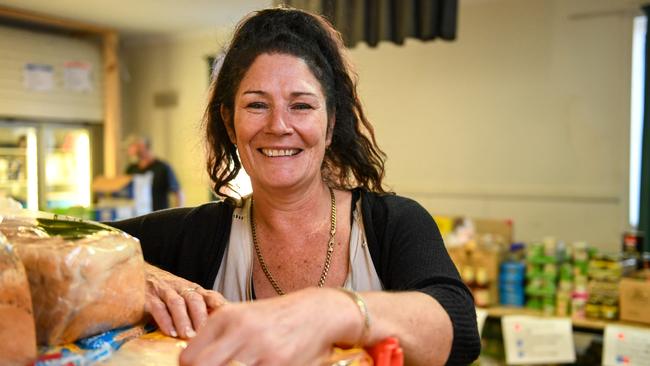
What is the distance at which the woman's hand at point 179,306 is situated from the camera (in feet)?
2.13

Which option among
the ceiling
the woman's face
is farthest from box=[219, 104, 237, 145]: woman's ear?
the ceiling

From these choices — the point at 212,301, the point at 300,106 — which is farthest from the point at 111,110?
the point at 212,301

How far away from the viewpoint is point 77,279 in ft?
1.80

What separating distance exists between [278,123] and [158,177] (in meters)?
5.59

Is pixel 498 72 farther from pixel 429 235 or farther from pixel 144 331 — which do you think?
pixel 144 331

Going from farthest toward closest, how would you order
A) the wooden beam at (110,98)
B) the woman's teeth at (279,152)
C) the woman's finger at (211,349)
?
the wooden beam at (110,98), the woman's teeth at (279,152), the woman's finger at (211,349)

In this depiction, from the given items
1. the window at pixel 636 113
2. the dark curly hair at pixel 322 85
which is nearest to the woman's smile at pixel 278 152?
the dark curly hair at pixel 322 85

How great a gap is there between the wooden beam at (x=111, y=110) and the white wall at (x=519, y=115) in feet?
10.4

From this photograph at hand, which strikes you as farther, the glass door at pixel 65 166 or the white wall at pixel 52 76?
the glass door at pixel 65 166

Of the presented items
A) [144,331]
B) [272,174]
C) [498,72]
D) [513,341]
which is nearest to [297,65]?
[272,174]

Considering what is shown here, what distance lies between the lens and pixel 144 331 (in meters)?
0.64

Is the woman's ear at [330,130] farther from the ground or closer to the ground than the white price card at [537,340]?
farther from the ground

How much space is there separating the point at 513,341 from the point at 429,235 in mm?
2201

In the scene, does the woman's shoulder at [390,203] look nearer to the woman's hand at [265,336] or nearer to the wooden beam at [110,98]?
the woman's hand at [265,336]
